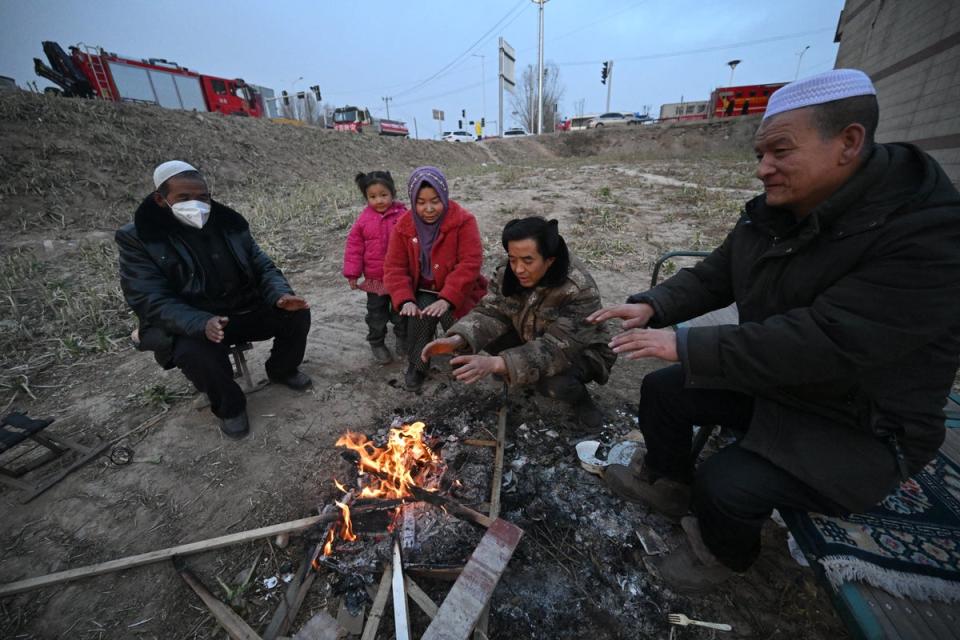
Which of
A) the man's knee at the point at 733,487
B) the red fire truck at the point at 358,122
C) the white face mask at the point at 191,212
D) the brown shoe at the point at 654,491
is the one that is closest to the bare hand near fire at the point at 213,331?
the white face mask at the point at 191,212

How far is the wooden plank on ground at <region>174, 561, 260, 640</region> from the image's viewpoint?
1.85m

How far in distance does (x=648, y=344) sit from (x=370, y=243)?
3333mm

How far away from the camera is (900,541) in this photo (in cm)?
158

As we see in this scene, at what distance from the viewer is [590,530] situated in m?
2.32

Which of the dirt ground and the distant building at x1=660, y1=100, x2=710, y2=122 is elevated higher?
the distant building at x1=660, y1=100, x2=710, y2=122

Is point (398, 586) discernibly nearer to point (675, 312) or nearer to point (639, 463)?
point (639, 463)

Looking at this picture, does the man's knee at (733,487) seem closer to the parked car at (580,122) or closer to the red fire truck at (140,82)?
the red fire truck at (140,82)

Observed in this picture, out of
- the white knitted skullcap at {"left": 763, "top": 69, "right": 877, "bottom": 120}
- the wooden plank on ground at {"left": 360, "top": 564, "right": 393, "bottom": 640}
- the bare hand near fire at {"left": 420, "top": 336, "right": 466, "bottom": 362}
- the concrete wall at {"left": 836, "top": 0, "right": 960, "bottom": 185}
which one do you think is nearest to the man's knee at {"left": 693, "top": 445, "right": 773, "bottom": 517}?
the white knitted skullcap at {"left": 763, "top": 69, "right": 877, "bottom": 120}

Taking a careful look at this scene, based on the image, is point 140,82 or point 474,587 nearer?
point 474,587

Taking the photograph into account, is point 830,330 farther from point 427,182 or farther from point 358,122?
point 358,122

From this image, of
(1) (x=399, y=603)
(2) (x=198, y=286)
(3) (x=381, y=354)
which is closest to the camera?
(1) (x=399, y=603)

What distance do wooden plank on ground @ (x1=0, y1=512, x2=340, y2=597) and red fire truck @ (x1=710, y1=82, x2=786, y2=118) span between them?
1484 inches

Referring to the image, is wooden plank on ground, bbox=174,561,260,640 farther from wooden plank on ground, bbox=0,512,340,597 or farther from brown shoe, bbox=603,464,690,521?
brown shoe, bbox=603,464,690,521

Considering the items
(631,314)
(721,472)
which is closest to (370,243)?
(631,314)
